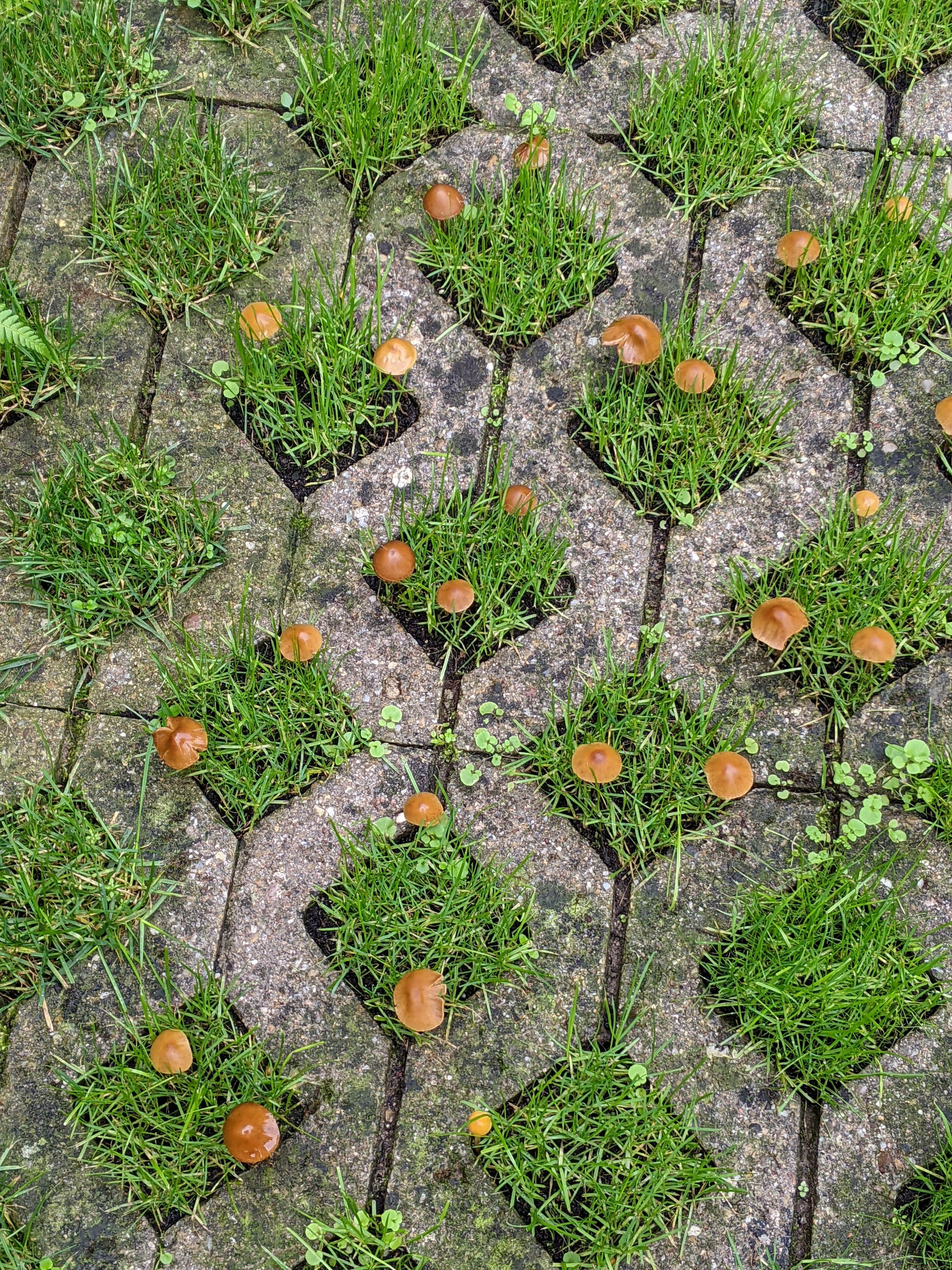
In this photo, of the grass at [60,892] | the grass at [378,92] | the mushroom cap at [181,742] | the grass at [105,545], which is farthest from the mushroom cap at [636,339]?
the grass at [60,892]

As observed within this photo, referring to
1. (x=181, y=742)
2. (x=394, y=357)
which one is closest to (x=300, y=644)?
(x=181, y=742)

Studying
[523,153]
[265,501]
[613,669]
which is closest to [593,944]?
[613,669]

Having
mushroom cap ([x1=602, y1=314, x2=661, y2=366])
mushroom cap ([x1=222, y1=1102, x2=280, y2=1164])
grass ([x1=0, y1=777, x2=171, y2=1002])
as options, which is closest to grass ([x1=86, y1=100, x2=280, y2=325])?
mushroom cap ([x1=602, y1=314, x2=661, y2=366])

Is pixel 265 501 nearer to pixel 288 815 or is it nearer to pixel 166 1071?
pixel 288 815

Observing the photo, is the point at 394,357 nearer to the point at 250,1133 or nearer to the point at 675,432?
the point at 675,432

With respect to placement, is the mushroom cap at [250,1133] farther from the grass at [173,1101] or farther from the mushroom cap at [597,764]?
the mushroom cap at [597,764]
